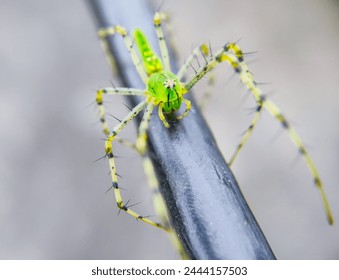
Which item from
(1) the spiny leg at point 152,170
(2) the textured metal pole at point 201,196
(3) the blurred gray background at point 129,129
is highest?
(3) the blurred gray background at point 129,129

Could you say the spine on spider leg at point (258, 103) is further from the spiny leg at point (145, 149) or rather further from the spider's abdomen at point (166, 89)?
the spiny leg at point (145, 149)

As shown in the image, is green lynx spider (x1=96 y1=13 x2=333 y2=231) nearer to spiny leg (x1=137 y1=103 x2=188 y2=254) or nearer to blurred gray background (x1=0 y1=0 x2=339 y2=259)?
spiny leg (x1=137 y1=103 x2=188 y2=254)

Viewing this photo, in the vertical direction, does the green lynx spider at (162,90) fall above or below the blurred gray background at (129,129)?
below

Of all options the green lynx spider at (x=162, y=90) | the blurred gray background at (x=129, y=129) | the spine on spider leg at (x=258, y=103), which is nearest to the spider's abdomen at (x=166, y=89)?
the green lynx spider at (x=162, y=90)

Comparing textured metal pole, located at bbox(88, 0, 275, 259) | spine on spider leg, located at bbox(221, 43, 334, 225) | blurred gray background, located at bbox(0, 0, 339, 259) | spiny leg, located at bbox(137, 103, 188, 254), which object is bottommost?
textured metal pole, located at bbox(88, 0, 275, 259)

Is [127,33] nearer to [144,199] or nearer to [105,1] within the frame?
[105,1]

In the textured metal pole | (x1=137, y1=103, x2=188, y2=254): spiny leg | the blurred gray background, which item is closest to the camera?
the textured metal pole

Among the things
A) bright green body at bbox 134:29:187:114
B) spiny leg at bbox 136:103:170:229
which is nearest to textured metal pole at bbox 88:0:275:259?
spiny leg at bbox 136:103:170:229

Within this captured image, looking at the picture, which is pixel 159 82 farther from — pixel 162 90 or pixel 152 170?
pixel 152 170

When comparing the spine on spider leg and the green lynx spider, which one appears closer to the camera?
the green lynx spider
